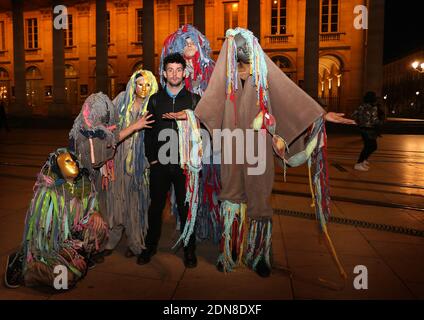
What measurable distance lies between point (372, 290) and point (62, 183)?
290 cm

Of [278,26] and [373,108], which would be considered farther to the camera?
[278,26]

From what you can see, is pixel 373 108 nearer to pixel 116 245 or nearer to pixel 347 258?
pixel 347 258

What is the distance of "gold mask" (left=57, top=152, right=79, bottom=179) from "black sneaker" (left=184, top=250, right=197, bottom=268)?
141cm

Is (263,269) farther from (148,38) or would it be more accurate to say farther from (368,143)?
(148,38)

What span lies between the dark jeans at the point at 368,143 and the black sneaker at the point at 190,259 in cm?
738

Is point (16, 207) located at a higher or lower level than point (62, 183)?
lower

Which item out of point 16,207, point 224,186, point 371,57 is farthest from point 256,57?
point 371,57

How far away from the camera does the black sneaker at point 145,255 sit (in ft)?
13.3

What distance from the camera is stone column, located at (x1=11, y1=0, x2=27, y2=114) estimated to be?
31.8 metres

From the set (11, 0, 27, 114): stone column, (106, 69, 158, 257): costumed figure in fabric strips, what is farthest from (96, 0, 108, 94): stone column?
(106, 69, 158, 257): costumed figure in fabric strips

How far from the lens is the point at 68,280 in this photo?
10.9 ft

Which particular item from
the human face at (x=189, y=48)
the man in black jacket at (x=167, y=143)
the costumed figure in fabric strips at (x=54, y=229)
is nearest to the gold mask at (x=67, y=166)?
the costumed figure in fabric strips at (x=54, y=229)
